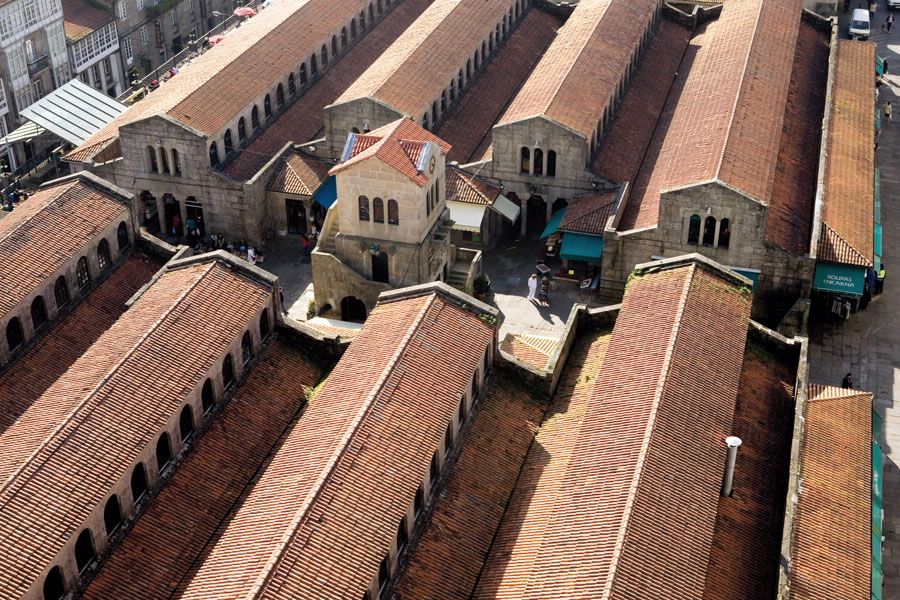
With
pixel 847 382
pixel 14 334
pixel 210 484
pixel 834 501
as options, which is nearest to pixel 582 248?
pixel 847 382

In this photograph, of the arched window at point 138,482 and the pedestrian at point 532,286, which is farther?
the pedestrian at point 532,286

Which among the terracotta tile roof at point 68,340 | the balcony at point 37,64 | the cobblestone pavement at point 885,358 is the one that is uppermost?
the terracotta tile roof at point 68,340

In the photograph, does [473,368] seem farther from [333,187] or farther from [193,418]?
[333,187]

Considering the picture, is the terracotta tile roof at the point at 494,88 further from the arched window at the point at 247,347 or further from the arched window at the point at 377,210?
the arched window at the point at 247,347

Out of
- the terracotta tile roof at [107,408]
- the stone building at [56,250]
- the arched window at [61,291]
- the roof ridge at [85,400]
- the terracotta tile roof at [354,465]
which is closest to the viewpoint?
the terracotta tile roof at [354,465]

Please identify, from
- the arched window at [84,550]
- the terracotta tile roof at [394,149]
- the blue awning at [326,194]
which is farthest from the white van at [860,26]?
the arched window at [84,550]

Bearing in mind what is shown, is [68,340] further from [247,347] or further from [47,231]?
[247,347]
